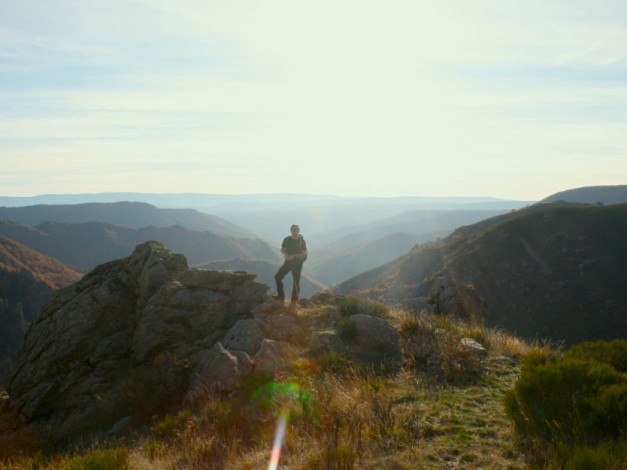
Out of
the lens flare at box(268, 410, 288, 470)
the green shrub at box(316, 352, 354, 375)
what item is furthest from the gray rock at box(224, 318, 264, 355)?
the lens flare at box(268, 410, 288, 470)

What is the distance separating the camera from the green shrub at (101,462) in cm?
A: 534

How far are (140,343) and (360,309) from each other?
19.7 ft

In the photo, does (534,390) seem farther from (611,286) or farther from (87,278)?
(611,286)

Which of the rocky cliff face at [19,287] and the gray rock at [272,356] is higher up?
the gray rock at [272,356]

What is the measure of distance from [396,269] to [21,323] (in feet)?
281

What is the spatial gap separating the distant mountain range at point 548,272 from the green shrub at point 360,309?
4219 cm

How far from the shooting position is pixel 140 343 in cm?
1159

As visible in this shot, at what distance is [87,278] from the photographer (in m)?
14.2

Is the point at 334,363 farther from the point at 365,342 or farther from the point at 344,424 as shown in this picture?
the point at 344,424

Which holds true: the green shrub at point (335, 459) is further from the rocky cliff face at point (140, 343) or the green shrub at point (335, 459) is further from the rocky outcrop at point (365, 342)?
the rocky outcrop at point (365, 342)

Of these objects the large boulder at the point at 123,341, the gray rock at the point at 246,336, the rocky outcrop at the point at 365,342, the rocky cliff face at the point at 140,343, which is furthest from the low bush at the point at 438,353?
the large boulder at the point at 123,341

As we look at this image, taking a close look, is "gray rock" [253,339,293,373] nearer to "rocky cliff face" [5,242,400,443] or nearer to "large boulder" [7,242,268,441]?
"rocky cliff face" [5,242,400,443]

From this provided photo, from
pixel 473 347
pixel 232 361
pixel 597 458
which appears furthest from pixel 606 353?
pixel 232 361

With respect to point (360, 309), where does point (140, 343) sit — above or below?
below
